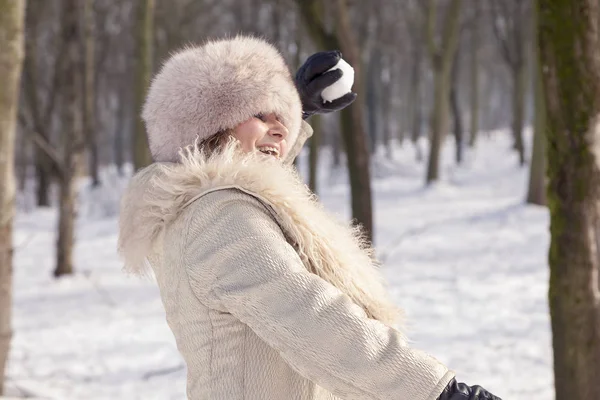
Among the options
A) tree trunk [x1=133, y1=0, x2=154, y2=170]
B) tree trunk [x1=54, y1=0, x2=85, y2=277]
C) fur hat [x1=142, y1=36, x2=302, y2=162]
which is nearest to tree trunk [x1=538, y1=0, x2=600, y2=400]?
fur hat [x1=142, y1=36, x2=302, y2=162]

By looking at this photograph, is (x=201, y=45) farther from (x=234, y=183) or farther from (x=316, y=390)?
(x=316, y=390)

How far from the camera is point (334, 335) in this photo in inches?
55.0

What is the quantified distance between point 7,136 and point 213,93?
125 inches

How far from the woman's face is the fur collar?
44 millimetres

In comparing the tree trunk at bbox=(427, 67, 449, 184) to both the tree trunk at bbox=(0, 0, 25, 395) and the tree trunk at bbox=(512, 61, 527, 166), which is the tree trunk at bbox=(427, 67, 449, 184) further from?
the tree trunk at bbox=(0, 0, 25, 395)

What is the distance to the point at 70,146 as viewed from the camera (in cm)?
901

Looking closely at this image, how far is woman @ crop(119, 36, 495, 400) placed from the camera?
1409 millimetres

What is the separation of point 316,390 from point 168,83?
767 mm

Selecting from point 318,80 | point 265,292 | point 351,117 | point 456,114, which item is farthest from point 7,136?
point 456,114

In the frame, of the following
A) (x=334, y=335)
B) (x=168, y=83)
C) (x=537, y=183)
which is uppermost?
(x=168, y=83)

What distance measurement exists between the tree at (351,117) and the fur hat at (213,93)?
5.30 m

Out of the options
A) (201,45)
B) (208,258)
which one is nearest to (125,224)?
(208,258)

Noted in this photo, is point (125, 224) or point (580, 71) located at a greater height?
point (580, 71)

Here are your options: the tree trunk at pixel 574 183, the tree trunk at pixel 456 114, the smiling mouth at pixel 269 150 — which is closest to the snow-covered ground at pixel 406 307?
the smiling mouth at pixel 269 150
